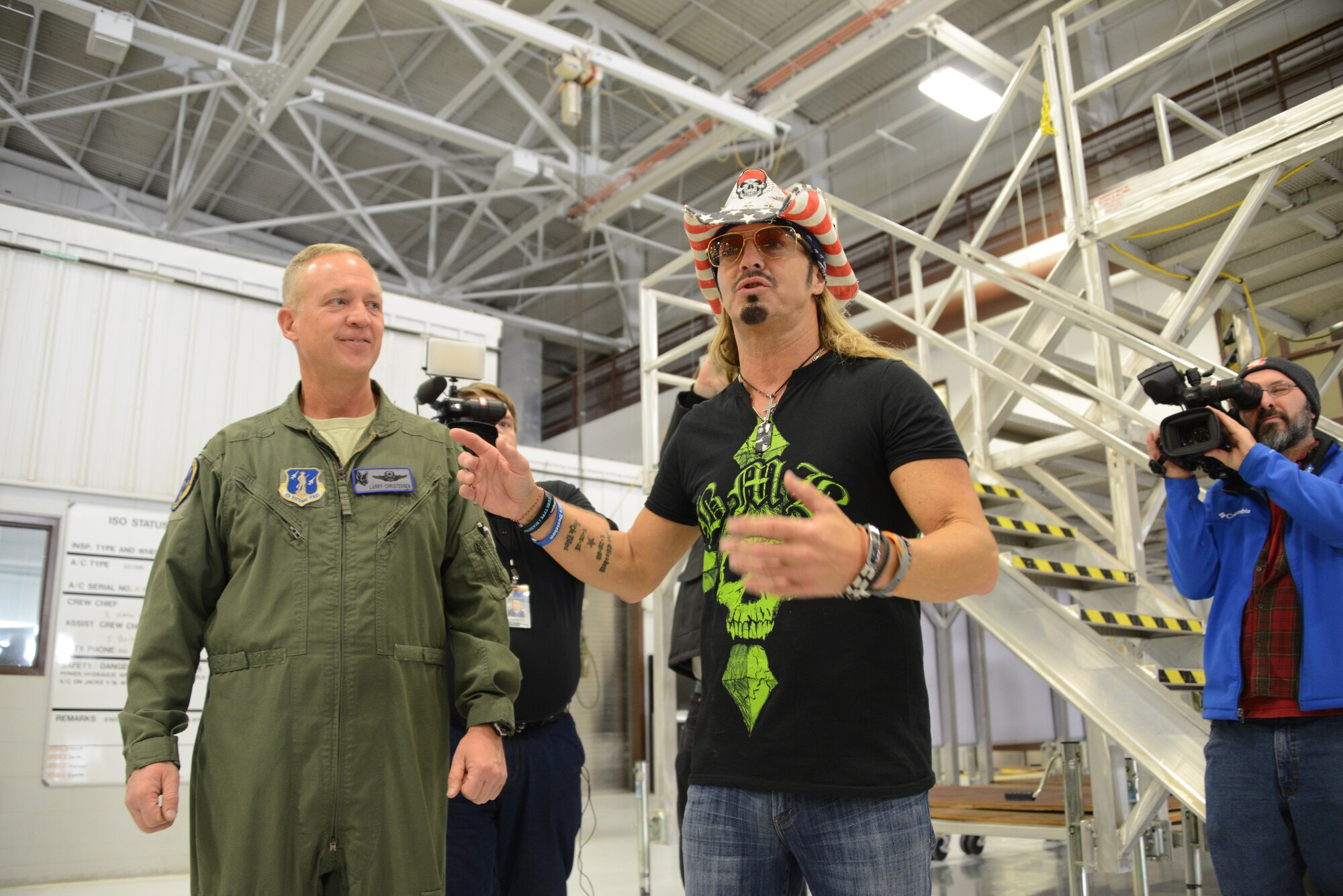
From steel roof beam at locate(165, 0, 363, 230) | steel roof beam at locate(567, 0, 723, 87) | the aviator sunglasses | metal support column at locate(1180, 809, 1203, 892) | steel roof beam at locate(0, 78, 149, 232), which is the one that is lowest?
metal support column at locate(1180, 809, 1203, 892)

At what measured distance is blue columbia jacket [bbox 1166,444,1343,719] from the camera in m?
2.76

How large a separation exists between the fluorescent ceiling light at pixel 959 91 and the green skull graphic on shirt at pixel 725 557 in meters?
10.0

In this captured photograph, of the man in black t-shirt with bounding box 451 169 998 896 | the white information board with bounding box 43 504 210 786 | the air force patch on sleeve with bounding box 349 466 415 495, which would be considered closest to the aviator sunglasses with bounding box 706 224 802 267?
the man in black t-shirt with bounding box 451 169 998 896

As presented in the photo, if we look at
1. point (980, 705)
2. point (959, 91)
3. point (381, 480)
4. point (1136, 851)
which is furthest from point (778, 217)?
point (980, 705)

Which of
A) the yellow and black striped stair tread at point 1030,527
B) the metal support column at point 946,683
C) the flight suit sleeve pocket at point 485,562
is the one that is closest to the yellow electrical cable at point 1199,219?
the yellow and black striped stair tread at point 1030,527

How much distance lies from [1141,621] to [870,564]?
410 cm

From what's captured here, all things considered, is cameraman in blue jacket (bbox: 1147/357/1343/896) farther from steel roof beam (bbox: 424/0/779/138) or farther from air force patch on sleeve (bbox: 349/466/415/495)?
steel roof beam (bbox: 424/0/779/138)

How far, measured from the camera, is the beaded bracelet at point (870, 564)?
4.65ft

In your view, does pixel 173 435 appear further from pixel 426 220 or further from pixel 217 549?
pixel 426 220

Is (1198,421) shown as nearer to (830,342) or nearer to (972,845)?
(830,342)

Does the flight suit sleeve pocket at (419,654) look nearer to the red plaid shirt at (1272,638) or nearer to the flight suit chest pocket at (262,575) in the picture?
the flight suit chest pocket at (262,575)

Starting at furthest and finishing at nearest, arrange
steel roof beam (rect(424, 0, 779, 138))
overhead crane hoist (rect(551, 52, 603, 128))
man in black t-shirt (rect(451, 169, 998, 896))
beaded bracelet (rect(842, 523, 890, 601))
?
overhead crane hoist (rect(551, 52, 603, 128))
steel roof beam (rect(424, 0, 779, 138))
man in black t-shirt (rect(451, 169, 998, 896))
beaded bracelet (rect(842, 523, 890, 601))

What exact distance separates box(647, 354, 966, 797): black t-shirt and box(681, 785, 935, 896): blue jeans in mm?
40

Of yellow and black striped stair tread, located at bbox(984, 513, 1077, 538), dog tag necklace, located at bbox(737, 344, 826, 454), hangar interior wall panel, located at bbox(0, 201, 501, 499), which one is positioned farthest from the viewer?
hangar interior wall panel, located at bbox(0, 201, 501, 499)
